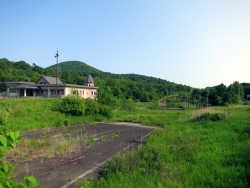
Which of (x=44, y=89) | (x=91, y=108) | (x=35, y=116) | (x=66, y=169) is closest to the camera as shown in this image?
(x=66, y=169)

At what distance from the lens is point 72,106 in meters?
17.1

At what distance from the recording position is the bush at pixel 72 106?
668 inches

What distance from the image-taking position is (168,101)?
78125mm

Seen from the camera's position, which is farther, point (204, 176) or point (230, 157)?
point (230, 157)

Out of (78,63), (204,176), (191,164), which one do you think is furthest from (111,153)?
(78,63)

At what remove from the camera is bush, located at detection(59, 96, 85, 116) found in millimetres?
16955

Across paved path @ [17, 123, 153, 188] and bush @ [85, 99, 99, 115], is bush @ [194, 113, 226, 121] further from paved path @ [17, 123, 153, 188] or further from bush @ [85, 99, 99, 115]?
paved path @ [17, 123, 153, 188]

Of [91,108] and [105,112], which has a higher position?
[91,108]

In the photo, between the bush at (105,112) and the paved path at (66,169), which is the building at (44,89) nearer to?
the bush at (105,112)

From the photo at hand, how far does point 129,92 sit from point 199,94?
93.8 feet

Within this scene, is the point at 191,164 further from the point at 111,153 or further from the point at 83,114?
the point at 83,114

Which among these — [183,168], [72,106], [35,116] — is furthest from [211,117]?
[35,116]

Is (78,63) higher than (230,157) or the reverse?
higher

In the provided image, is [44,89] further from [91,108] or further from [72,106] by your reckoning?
[72,106]
